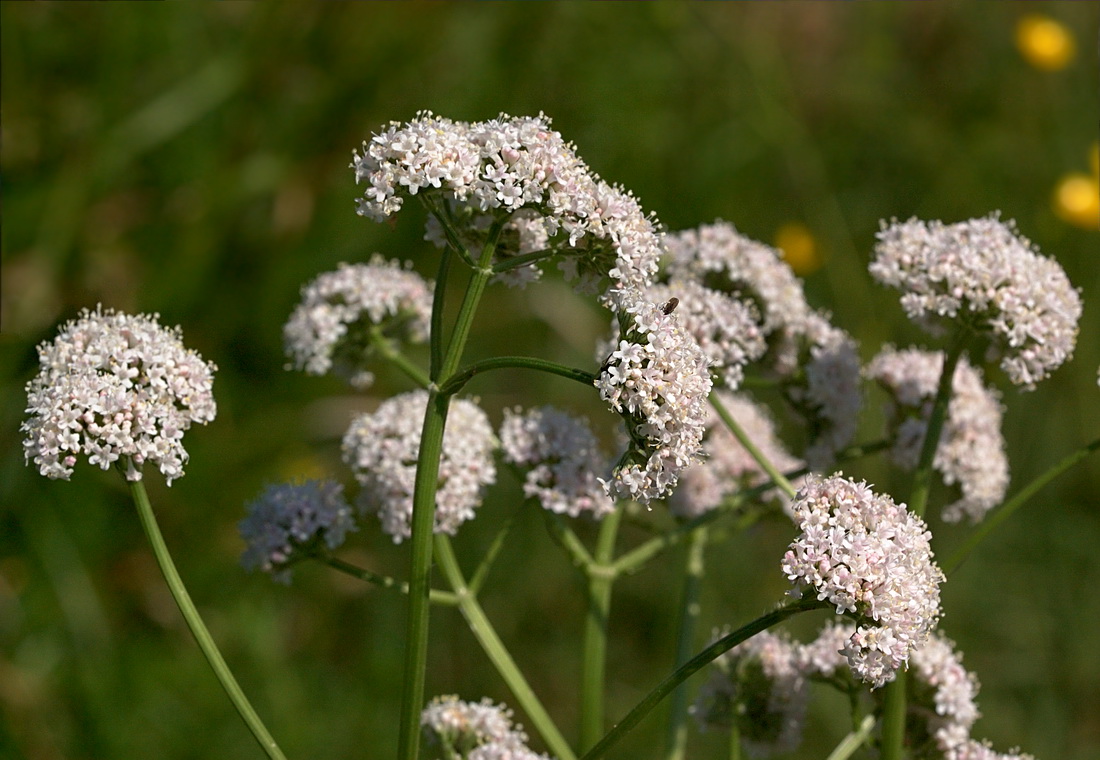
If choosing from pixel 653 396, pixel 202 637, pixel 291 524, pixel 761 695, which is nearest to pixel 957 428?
pixel 761 695

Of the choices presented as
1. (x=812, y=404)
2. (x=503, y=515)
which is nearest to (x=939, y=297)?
(x=812, y=404)

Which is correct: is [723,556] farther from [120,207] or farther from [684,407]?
[684,407]

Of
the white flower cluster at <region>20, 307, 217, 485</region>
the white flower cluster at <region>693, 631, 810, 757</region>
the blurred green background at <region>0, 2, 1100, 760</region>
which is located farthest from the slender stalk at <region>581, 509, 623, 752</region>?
the blurred green background at <region>0, 2, 1100, 760</region>

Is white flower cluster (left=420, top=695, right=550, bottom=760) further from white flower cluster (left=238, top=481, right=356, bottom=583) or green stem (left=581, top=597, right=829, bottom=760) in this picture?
green stem (left=581, top=597, right=829, bottom=760)

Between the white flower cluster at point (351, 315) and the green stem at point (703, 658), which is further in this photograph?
the white flower cluster at point (351, 315)

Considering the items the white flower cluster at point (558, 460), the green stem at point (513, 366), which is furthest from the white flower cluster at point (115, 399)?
the white flower cluster at point (558, 460)

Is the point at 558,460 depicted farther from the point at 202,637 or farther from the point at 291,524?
the point at 202,637

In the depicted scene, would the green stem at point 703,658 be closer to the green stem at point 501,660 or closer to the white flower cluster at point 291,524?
the green stem at point 501,660
